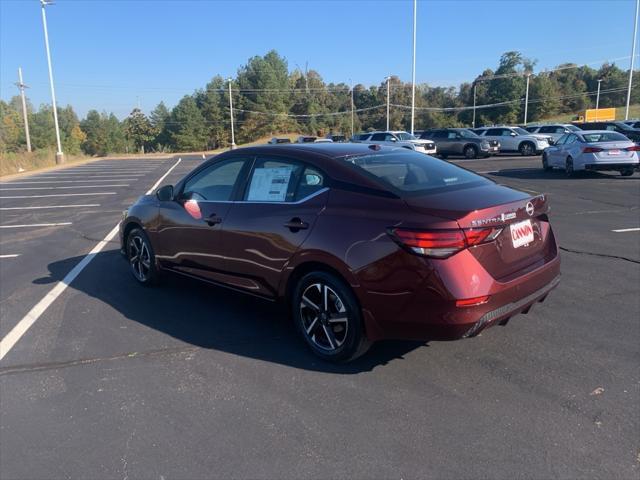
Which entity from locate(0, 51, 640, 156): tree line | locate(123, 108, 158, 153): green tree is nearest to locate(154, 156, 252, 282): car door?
locate(0, 51, 640, 156): tree line

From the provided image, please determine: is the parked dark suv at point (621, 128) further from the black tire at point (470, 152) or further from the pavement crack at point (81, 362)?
the pavement crack at point (81, 362)

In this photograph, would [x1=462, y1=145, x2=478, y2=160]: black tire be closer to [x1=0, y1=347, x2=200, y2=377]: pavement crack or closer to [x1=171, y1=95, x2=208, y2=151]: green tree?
[x1=0, y1=347, x2=200, y2=377]: pavement crack

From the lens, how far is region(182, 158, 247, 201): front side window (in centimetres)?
476

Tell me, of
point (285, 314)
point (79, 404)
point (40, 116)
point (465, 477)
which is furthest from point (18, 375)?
point (40, 116)

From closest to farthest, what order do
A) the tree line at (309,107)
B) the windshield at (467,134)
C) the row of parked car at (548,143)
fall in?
1. the row of parked car at (548,143)
2. the windshield at (467,134)
3. the tree line at (309,107)

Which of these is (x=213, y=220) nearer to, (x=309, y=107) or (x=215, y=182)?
(x=215, y=182)

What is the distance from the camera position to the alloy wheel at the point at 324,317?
373 cm

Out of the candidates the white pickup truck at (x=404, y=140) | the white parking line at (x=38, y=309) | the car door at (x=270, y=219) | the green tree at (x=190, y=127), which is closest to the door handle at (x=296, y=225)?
the car door at (x=270, y=219)

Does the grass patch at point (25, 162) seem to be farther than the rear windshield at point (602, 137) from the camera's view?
Yes

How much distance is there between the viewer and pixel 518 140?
97.7 ft

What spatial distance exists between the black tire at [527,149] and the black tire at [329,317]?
28587mm

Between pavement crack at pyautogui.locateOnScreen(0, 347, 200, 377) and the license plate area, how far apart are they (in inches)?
104

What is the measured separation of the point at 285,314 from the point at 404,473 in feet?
8.09

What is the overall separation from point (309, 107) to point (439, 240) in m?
98.6
